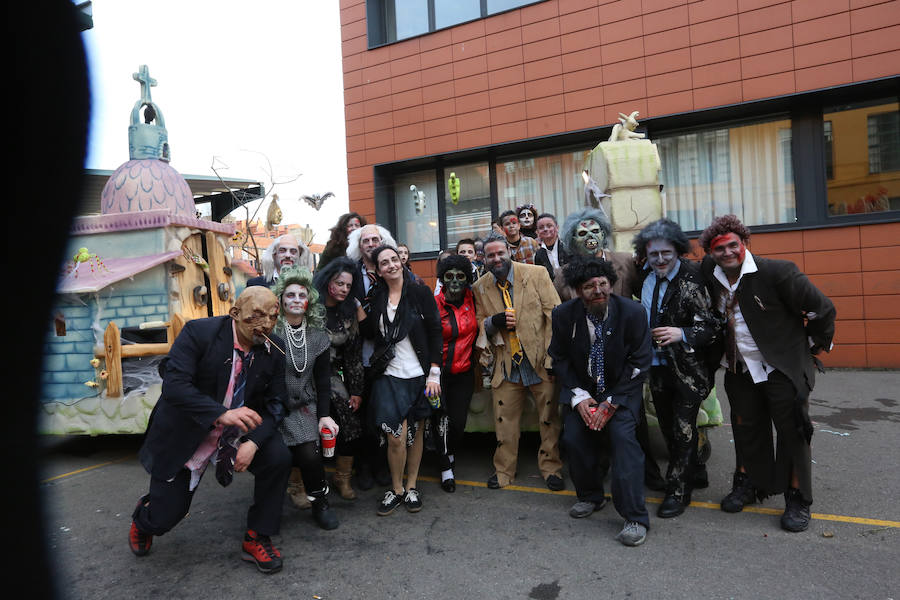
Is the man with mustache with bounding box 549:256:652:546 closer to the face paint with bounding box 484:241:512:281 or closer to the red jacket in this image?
the face paint with bounding box 484:241:512:281

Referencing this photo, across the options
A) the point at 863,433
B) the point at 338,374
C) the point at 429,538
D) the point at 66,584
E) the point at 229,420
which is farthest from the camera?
the point at 863,433

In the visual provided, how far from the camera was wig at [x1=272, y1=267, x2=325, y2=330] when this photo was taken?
3.72 metres

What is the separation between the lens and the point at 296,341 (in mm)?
3703

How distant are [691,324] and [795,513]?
1.24 meters

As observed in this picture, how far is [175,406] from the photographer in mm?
3217

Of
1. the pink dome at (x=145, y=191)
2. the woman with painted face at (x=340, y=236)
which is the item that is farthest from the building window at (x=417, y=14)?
the woman with painted face at (x=340, y=236)

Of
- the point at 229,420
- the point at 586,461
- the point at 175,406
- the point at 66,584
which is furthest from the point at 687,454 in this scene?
the point at 66,584

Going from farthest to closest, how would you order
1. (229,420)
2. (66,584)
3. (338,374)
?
1. (338,374)
2. (229,420)
3. (66,584)

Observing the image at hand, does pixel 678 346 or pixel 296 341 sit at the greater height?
pixel 296 341

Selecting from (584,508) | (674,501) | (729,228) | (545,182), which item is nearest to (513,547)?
(584,508)

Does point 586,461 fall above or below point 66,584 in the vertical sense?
below

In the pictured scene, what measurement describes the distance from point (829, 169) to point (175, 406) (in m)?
8.75

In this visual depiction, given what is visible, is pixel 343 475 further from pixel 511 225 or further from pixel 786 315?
pixel 786 315

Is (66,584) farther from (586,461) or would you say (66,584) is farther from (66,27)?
(586,461)
